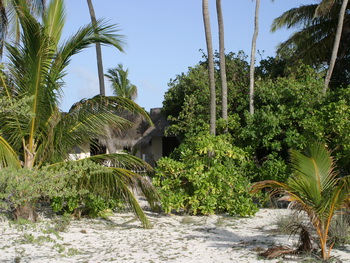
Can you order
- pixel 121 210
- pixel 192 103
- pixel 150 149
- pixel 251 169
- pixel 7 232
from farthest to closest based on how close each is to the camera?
pixel 150 149, pixel 192 103, pixel 251 169, pixel 121 210, pixel 7 232

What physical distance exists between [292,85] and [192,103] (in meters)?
3.63

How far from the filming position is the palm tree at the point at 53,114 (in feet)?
29.7

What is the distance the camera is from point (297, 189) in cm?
639

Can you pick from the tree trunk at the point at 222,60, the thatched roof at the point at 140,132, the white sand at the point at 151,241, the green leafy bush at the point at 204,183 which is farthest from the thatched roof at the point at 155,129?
the white sand at the point at 151,241

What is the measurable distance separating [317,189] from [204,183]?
4.73m

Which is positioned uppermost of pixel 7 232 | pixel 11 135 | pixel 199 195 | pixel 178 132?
pixel 178 132

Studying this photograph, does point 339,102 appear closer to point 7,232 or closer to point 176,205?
point 176,205

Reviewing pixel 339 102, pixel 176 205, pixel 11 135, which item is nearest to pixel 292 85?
pixel 339 102

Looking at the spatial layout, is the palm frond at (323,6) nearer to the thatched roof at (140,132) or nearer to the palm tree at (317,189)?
the thatched roof at (140,132)

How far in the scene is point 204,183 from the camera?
1084 centimetres

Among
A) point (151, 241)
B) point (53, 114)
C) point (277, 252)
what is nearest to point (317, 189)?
point (277, 252)

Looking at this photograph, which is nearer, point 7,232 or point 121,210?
point 7,232

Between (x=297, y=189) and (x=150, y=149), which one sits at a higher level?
(x=150, y=149)

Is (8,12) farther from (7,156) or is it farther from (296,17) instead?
(296,17)
